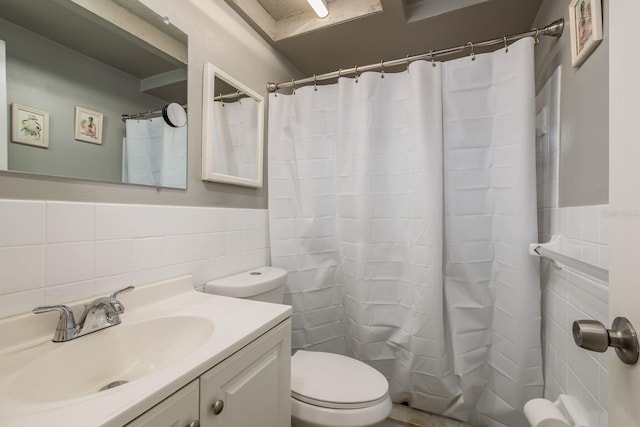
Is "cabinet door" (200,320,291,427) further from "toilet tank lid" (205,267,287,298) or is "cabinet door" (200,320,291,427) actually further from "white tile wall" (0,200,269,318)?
"white tile wall" (0,200,269,318)

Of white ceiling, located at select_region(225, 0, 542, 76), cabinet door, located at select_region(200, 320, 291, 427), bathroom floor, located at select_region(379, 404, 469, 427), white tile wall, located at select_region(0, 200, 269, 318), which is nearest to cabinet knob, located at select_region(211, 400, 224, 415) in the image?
cabinet door, located at select_region(200, 320, 291, 427)

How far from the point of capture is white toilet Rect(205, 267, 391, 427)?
97cm

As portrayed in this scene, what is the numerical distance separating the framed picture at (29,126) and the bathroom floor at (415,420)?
A: 181 cm

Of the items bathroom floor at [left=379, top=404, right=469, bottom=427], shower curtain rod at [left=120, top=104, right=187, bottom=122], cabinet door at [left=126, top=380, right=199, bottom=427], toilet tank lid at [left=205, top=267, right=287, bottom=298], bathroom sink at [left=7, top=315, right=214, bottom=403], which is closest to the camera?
cabinet door at [left=126, top=380, right=199, bottom=427]

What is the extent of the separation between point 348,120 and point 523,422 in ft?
5.52

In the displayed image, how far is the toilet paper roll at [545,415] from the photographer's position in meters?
0.84

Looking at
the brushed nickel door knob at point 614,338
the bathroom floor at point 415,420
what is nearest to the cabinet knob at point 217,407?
the brushed nickel door knob at point 614,338

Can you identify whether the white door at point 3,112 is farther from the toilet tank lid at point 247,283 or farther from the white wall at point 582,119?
the white wall at point 582,119

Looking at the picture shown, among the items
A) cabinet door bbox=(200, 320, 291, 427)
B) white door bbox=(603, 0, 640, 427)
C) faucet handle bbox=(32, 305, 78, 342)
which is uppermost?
white door bbox=(603, 0, 640, 427)

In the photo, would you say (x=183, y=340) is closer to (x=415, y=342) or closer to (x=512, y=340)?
(x=415, y=342)

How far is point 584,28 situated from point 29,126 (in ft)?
5.55

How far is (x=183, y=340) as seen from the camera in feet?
2.68

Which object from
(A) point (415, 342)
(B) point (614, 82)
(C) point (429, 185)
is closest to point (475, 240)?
(C) point (429, 185)

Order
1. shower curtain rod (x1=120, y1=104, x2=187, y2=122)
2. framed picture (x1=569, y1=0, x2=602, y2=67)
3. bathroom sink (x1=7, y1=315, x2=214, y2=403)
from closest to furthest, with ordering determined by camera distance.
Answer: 1. bathroom sink (x1=7, y1=315, x2=214, y2=403)
2. framed picture (x1=569, y1=0, x2=602, y2=67)
3. shower curtain rod (x1=120, y1=104, x2=187, y2=122)
